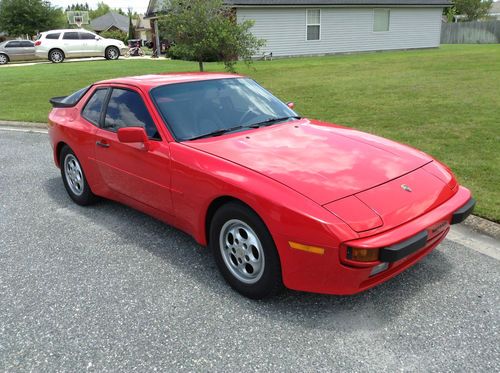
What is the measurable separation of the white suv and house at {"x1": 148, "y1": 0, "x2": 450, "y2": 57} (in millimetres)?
4214

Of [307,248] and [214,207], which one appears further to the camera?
[214,207]

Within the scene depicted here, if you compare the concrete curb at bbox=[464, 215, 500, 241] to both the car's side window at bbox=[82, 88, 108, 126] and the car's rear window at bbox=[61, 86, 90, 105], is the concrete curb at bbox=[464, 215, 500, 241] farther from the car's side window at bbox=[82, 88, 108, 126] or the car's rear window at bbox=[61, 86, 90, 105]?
the car's rear window at bbox=[61, 86, 90, 105]

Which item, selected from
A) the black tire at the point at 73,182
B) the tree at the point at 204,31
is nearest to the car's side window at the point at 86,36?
the tree at the point at 204,31

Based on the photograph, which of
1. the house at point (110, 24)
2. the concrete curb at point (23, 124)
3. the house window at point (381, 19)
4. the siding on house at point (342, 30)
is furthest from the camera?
the house at point (110, 24)

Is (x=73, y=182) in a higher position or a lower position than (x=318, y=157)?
lower

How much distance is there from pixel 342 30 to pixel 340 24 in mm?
355

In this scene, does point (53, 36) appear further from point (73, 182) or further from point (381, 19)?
point (73, 182)

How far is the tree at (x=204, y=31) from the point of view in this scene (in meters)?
10.6

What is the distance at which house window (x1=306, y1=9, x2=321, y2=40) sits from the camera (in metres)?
24.8

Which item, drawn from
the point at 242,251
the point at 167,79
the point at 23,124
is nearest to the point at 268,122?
the point at 167,79

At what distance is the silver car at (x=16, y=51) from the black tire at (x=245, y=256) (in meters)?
29.1

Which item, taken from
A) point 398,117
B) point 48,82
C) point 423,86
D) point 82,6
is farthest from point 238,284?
Answer: point 82,6

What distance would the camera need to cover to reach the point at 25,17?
42688mm

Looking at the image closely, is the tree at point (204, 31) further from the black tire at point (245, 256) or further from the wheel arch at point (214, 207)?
the black tire at point (245, 256)
